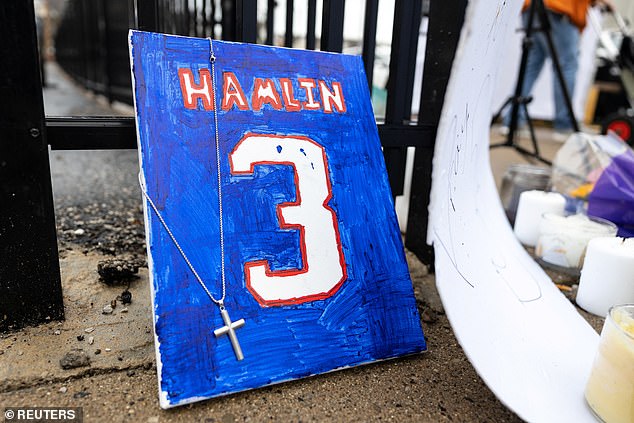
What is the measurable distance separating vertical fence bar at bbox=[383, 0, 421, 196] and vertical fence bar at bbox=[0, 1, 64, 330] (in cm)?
83

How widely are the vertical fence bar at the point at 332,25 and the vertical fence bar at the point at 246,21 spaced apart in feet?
0.60

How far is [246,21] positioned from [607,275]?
3.61 ft

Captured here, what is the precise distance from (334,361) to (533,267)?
0.67m

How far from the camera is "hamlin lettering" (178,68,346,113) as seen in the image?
2.96 ft

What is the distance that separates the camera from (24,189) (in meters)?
0.91

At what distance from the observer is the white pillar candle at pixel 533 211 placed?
5.67ft

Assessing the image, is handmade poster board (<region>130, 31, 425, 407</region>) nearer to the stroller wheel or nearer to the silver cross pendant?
the silver cross pendant

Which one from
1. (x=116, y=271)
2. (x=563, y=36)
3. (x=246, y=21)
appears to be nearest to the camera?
(x=246, y=21)

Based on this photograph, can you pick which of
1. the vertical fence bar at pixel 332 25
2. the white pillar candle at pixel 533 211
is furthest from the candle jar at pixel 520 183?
the vertical fence bar at pixel 332 25

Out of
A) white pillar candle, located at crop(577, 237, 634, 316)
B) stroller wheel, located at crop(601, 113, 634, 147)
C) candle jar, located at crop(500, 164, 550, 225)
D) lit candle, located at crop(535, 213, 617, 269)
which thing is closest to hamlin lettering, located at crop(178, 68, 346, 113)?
white pillar candle, located at crop(577, 237, 634, 316)

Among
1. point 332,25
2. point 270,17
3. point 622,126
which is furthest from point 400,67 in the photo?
point 622,126

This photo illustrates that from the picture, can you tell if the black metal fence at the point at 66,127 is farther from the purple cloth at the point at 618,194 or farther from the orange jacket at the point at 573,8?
the orange jacket at the point at 573,8

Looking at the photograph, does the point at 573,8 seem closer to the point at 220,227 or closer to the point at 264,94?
the point at 264,94

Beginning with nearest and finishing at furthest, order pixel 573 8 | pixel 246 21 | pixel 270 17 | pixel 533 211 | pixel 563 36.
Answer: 1. pixel 246 21
2. pixel 270 17
3. pixel 533 211
4. pixel 573 8
5. pixel 563 36
